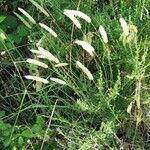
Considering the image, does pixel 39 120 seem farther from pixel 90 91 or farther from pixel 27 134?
pixel 90 91

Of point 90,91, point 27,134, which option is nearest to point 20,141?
point 27,134

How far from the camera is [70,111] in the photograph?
1.94 metres

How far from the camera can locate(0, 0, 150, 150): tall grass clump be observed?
1.74m

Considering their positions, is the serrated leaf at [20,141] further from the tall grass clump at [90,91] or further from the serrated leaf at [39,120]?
the serrated leaf at [39,120]

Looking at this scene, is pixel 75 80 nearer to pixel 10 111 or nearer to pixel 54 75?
pixel 54 75

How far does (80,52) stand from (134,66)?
320 mm

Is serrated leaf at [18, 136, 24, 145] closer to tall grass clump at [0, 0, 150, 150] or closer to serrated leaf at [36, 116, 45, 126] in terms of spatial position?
tall grass clump at [0, 0, 150, 150]

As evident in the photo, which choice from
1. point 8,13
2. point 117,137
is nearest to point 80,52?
point 117,137

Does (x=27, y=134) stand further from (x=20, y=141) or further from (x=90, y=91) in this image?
(x=90, y=91)

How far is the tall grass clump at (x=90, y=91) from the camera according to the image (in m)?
1.74

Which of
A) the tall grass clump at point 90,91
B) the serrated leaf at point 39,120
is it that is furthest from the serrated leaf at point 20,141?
the serrated leaf at point 39,120

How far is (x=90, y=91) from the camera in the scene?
1.83 meters

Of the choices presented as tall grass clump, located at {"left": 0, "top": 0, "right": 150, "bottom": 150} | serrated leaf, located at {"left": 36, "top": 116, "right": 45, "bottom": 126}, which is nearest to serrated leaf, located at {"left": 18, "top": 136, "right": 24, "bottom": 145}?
tall grass clump, located at {"left": 0, "top": 0, "right": 150, "bottom": 150}

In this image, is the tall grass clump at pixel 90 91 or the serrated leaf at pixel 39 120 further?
the serrated leaf at pixel 39 120
